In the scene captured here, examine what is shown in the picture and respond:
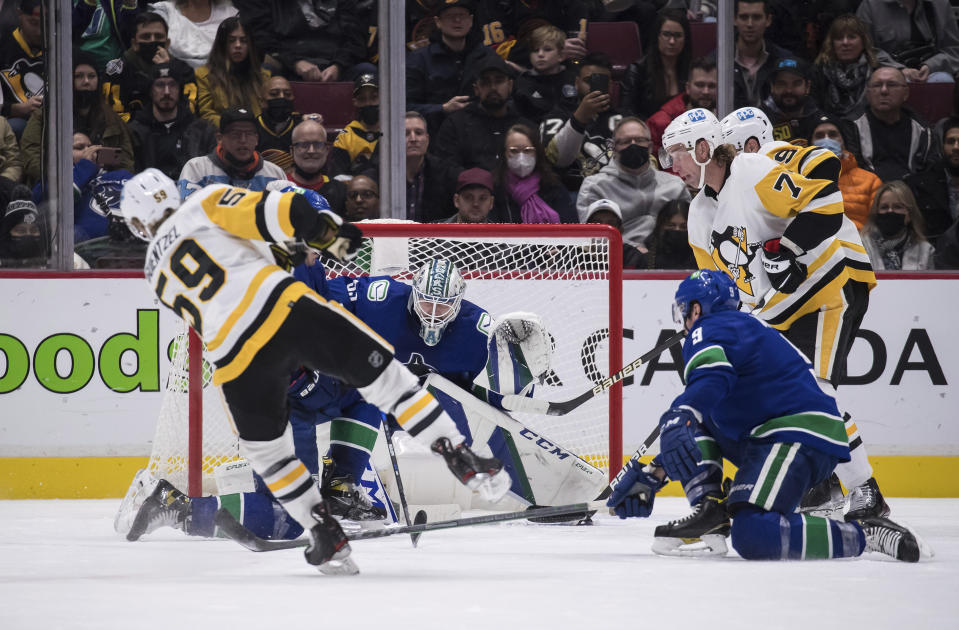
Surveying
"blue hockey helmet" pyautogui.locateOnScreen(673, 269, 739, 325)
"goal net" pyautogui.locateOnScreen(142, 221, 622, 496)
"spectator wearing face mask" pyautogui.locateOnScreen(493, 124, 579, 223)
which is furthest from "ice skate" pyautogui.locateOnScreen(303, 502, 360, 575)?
"spectator wearing face mask" pyautogui.locateOnScreen(493, 124, 579, 223)

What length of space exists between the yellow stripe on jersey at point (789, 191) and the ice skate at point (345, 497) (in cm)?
152

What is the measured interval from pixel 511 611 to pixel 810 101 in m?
3.65

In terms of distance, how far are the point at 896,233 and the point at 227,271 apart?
3.20 m

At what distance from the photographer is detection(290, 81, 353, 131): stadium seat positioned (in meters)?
5.17

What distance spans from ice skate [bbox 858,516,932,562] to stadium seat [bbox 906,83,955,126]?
2.79m

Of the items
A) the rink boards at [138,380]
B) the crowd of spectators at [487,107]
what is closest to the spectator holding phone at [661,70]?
the crowd of spectators at [487,107]

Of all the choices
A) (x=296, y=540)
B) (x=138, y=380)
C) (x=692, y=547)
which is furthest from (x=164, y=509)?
(x=692, y=547)

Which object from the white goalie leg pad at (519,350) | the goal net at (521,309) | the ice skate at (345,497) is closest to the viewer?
the ice skate at (345,497)

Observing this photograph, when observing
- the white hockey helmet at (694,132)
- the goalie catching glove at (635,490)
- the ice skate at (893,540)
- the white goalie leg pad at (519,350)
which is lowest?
Answer: the ice skate at (893,540)

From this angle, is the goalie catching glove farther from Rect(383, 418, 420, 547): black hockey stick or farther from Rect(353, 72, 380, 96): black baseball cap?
Rect(353, 72, 380, 96): black baseball cap

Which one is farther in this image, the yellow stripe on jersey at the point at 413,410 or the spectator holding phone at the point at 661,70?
the spectator holding phone at the point at 661,70

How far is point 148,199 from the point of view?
308 centimetres

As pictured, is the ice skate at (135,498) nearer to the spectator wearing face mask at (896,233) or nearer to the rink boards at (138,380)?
the rink boards at (138,380)

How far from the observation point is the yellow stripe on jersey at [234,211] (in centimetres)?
295
